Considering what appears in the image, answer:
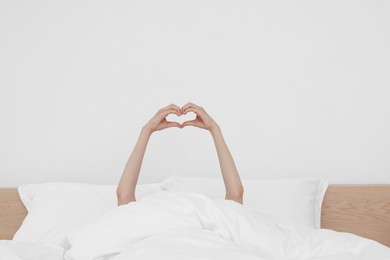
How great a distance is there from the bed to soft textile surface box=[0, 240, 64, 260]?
1.24 m

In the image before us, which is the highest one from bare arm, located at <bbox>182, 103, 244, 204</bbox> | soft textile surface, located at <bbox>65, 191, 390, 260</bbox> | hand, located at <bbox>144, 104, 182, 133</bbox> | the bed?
hand, located at <bbox>144, 104, 182, 133</bbox>

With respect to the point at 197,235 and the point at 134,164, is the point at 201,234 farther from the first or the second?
the point at 134,164

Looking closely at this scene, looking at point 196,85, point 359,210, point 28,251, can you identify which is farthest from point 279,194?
point 28,251

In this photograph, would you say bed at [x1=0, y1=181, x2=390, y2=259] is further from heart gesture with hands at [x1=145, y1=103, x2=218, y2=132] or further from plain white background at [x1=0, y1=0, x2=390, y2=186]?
heart gesture with hands at [x1=145, y1=103, x2=218, y2=132]

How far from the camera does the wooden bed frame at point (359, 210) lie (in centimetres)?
246

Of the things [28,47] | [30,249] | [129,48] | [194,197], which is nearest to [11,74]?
[28,47]

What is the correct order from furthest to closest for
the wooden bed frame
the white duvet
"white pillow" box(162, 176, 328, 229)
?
the wooden bed frame → "white pillow" box(162, 176, 328, 229) → the white duvet

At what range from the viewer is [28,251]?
1743mm

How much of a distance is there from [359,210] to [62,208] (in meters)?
1.33

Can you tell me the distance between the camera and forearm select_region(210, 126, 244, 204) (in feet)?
7.21

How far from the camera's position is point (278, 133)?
2693mm

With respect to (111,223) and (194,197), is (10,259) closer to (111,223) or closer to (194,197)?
(111,223)

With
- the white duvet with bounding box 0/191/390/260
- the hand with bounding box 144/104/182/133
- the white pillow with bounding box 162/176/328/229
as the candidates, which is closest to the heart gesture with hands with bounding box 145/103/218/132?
the hand with bounding box 144/104/182/133

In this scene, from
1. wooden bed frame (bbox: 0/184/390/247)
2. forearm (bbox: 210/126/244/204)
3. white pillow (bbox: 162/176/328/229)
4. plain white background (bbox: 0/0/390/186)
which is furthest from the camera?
plain white background (bbox: 0/0/390/186)
